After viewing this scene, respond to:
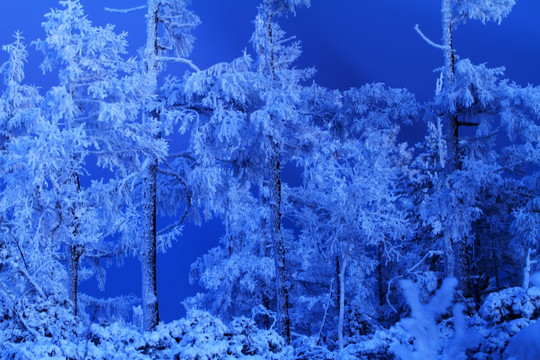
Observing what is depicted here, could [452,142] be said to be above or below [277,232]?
above

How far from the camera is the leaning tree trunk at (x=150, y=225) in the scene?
927cm

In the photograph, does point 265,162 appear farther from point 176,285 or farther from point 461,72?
point 176,285

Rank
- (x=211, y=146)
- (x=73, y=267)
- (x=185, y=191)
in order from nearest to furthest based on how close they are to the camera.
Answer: (x=211, y=146), (x=73, y=267), (x=185, y=191)

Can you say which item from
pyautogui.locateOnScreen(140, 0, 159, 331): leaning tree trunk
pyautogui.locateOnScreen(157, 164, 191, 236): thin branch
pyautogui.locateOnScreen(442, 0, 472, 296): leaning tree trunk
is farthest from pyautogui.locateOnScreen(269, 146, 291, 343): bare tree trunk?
pyautogui.locateOnScreen(442, 0, 472, 296): leaning tree trunk

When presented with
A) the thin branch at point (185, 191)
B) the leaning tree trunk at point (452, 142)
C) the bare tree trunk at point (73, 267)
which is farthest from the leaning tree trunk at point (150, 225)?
the leaning tree trunk at point (452, 142)

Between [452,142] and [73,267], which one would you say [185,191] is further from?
[452,142]

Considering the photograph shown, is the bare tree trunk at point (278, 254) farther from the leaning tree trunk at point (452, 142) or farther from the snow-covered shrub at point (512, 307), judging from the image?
the snow-covered shrub at point (512, 307)

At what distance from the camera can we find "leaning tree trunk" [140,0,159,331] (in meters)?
9.27

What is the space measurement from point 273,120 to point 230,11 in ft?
311

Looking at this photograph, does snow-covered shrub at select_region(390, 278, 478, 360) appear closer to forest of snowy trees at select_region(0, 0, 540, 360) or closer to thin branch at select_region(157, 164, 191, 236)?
forest of snowy trees at select_region(0, 0, 540, 360)

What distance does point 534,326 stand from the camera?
1.22 m

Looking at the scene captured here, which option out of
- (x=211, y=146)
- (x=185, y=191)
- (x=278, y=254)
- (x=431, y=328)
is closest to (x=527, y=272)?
(x=431, y=328)

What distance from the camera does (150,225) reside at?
31.5 ft

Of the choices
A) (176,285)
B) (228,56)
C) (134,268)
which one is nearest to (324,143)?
(228,56)
